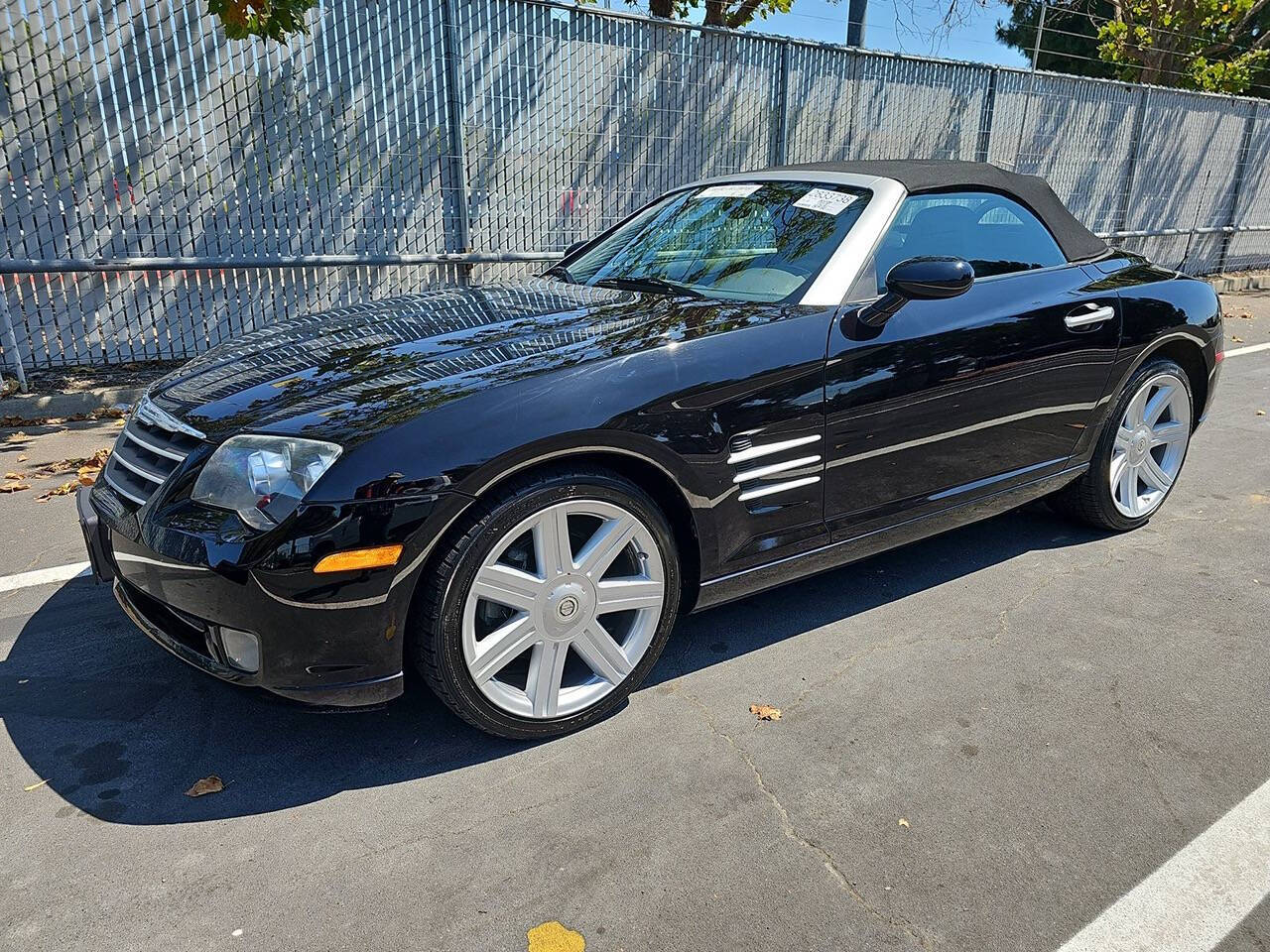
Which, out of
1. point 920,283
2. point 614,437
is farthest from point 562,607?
point 920,283

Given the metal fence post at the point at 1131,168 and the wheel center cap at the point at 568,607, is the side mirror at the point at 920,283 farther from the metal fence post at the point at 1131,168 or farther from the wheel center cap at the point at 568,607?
the metal fence post at the point at 1131,168

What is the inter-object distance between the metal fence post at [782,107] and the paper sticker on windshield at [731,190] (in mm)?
5138

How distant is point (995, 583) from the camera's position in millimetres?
3650

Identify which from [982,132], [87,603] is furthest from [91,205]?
[982,132]

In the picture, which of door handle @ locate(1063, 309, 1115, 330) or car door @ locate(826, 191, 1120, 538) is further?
door handle @ locate(1063, 309, 1115, 330)

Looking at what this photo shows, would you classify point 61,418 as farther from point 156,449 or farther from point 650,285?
point 650,285

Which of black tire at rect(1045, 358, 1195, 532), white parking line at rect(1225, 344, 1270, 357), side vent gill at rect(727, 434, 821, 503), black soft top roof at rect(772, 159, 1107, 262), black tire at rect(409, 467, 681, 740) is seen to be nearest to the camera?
black tire at rect(409, 467, 681, 740)

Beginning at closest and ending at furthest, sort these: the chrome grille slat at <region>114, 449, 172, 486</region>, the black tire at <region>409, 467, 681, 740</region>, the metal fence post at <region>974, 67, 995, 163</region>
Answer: the black tire at <region>409, 467, 681, 740</region>
the chrome grille slat at <region>114, 449, 172, 486</region>
the metal fence post at <region>974, 67, 995, 163</region>

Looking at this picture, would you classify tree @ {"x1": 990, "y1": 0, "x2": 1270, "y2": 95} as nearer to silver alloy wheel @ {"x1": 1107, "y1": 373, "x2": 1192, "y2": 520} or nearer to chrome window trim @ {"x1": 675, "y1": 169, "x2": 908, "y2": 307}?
silver alloy wheel @ {"x1": 1107, "y1": 373, "x2": 1192, "y2": 520}

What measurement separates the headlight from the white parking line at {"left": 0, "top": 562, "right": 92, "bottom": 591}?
160cm

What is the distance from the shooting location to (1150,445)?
13.5ft

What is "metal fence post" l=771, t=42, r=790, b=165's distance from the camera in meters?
8.40

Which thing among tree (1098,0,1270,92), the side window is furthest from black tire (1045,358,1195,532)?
tree (1098,0,1270,92)

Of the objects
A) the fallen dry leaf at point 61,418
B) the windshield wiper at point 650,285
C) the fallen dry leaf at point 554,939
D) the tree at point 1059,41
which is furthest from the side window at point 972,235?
the tree at point 1059,41
